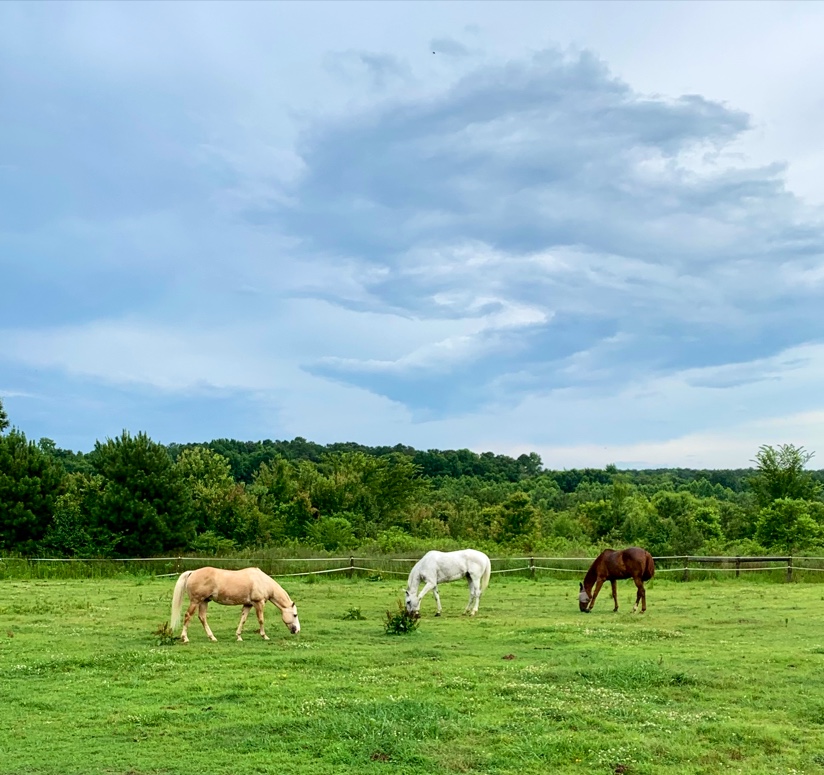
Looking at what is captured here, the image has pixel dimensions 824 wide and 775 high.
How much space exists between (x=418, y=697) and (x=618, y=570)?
10832mm

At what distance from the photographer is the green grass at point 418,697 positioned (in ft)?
22.6

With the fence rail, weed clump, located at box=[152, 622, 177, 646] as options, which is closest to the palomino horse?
weed clump, located at box=[152, 622, 177, 646]

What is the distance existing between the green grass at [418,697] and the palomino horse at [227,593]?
36cm

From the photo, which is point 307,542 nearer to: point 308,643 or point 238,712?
point 308,643

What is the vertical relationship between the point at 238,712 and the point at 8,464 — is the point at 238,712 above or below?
below

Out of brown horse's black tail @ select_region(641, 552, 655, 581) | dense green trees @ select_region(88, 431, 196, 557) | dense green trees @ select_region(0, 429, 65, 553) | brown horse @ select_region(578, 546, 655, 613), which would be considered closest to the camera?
brown horse @ select_region(578, 546, 655, 613)

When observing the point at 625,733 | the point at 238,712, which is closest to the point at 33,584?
the point at 238,712

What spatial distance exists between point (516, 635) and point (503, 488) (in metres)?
80.7

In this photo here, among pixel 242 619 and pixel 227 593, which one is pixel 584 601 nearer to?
pixel 242 619

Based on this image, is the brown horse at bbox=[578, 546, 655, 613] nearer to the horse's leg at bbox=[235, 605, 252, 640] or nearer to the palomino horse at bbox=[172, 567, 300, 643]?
the palomino horse at bbox=[172, 567, 300, 643]

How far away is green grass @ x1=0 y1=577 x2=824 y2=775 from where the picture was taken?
22.6ft

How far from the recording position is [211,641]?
13.0 m

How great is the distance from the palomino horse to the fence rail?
12.9 m

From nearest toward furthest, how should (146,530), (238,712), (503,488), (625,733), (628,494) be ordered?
(625,733), (238,712), (146,530), (628,494), (503,488)
